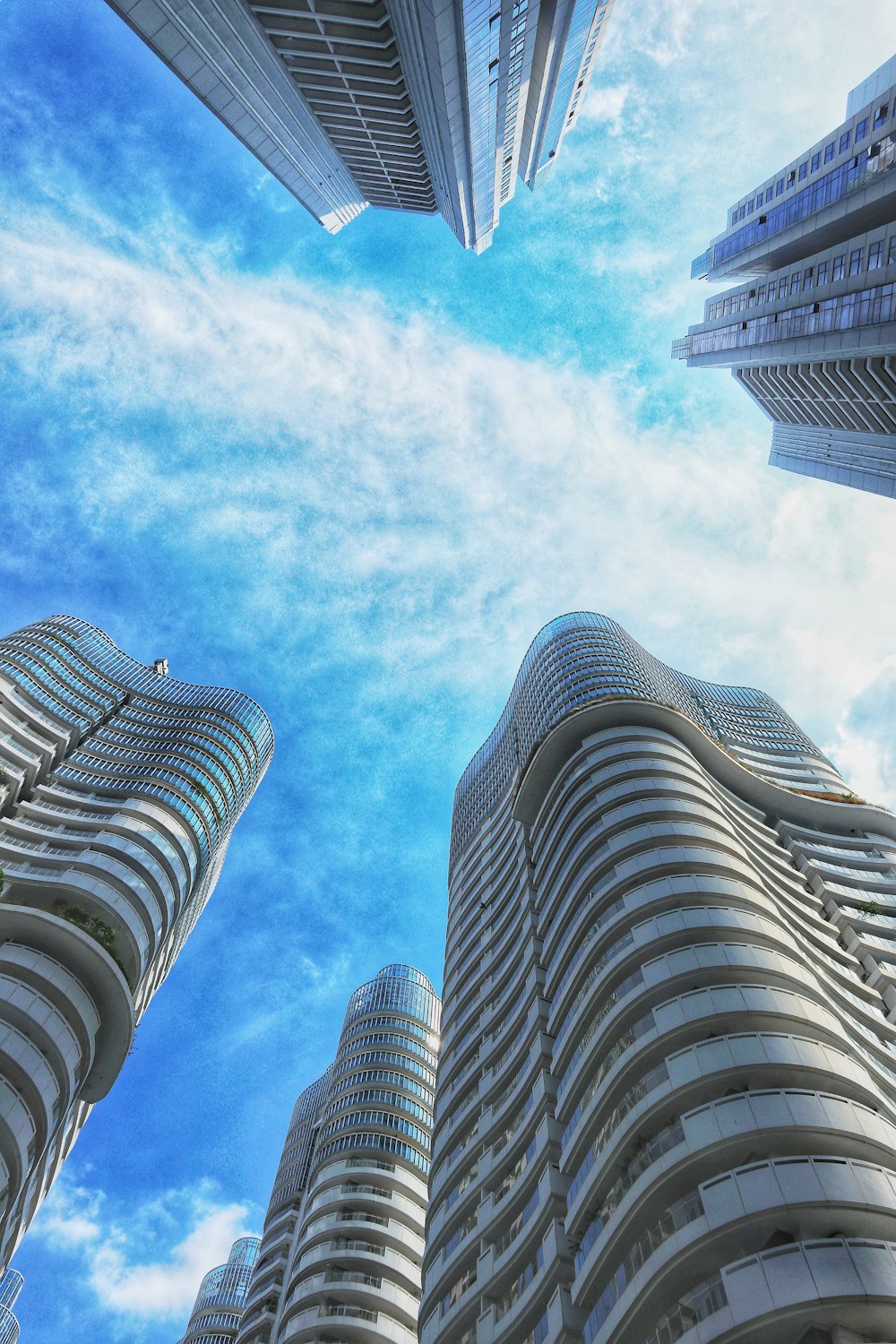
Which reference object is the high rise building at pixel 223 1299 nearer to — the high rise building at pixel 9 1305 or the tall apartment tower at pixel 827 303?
the high rise building at pixel 9 1305

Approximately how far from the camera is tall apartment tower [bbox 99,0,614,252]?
4928 cm

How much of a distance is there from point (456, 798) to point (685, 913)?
222 feet

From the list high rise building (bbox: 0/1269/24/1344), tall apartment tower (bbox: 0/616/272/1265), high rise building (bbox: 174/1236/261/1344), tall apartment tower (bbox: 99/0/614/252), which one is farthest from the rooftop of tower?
high rise building (bbox: 0/1269/24/1344)

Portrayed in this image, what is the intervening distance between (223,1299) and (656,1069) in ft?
368

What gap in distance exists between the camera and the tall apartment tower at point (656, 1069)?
19.2 metres

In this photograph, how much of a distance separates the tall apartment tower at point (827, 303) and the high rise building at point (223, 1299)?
379ft

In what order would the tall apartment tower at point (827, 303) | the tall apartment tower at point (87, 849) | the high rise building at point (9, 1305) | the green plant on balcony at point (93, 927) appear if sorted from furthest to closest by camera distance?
1. the high rise building at point (9, 1305)
2. the tall apartment tower at point (827, 303)
3. the green plant on balcony at point (93, 927)
4. the tall apartment tower at point (87, 849)

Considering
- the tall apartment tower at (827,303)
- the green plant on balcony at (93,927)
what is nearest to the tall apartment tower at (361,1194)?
the green plant on balcony at (93,927)

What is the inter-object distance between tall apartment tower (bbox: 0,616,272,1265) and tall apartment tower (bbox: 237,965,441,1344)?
663 inches

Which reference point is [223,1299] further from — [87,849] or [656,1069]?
[656,1069]

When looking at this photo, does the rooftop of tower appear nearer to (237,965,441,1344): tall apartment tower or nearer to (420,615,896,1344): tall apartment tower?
(420,615,896,1344): tall apartment tower

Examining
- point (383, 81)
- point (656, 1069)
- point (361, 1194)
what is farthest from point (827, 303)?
point (361, 1194)

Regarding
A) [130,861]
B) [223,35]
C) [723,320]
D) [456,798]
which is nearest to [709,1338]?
[130,861]

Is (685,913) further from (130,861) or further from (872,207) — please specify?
(872,207)
